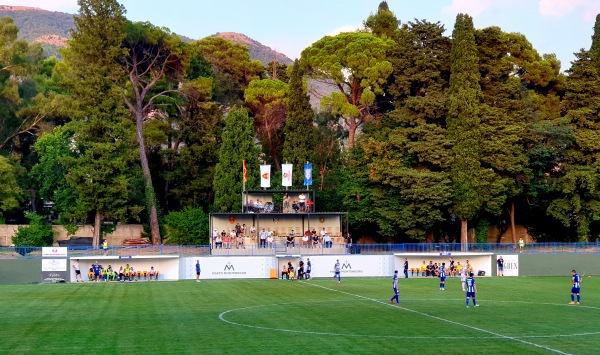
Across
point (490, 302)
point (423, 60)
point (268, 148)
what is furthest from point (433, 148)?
point (490, 302)

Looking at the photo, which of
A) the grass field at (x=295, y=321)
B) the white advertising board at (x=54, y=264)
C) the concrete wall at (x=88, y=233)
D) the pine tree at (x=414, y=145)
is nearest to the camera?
the grass field at (x=295, y=321)

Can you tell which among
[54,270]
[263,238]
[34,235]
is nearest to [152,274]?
[54,270]

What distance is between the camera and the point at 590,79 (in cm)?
7269

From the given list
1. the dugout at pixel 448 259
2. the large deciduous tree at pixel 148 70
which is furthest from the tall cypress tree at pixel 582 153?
the large deciduous tree at pixel 148 70

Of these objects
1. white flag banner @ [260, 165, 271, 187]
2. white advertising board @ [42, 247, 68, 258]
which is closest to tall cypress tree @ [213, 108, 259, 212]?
white flag banner @ [260, 165, 271, 187]

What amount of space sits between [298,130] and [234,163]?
261 inches

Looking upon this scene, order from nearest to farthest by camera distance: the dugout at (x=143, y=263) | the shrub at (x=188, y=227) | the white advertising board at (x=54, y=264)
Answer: the white advertising board at (x=54, y=264) < the dugout at (x=143, y=263) < the shrub at (x=188, y=227)

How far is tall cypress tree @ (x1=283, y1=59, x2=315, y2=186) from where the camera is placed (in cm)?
7431

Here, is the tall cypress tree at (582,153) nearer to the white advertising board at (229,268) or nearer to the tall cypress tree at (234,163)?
the tall cypress tree at (234,163)

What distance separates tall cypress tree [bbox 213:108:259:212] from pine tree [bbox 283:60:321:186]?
3.28m

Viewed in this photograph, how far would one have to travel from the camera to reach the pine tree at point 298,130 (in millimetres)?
74312

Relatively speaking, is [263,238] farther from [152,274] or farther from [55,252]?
[55,252]

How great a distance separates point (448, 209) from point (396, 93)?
12.8 meters

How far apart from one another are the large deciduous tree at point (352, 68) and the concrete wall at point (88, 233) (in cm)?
2201
